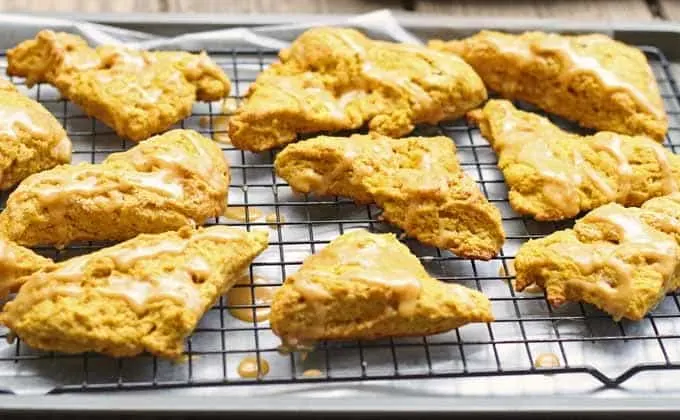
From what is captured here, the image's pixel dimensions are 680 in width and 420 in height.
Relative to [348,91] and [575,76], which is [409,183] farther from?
[575,76]

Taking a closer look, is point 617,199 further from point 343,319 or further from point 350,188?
point 343,319

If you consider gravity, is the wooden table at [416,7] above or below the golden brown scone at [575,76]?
below

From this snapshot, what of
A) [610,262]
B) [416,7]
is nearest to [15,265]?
[610,262]

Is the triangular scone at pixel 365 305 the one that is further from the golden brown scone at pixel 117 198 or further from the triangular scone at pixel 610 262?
the golden brown scone at pixel 117 198

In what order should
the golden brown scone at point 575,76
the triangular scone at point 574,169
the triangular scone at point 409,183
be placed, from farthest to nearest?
the golden brown scone at point 575,76 < the triangular scone at point 574,169 < the triangular scone at point 409,183

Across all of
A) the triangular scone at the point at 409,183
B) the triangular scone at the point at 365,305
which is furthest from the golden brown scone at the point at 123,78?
the triangular scone at the point at 365,305
